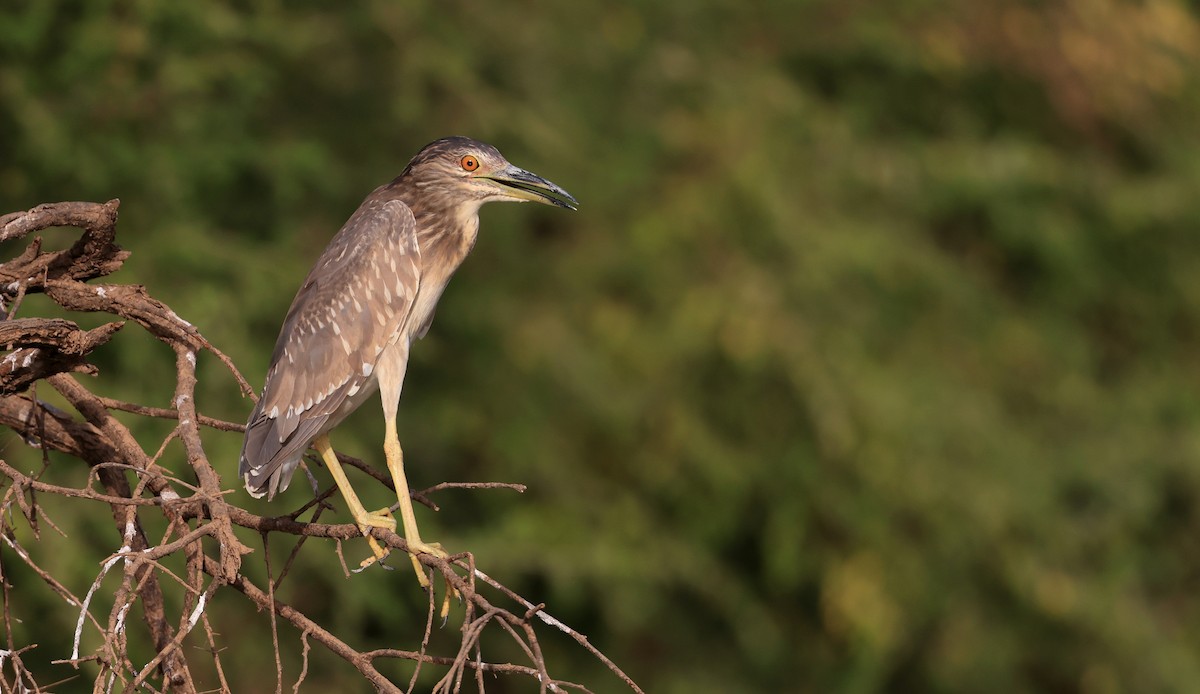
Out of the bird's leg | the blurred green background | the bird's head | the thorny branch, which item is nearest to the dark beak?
the bird's head

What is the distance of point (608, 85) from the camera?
810 centimetres

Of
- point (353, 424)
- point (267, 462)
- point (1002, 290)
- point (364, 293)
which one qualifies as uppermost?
point (1002, 290)

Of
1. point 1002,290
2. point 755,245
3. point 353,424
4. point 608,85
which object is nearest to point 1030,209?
point 1002,290

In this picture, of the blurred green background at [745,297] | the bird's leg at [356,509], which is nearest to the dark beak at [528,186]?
the bird's leg at [356,509]

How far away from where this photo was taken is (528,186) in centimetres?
358

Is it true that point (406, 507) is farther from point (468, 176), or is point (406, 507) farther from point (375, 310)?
point (468, 176)

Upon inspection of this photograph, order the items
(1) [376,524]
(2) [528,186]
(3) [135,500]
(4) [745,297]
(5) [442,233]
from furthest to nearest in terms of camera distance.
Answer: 1. (4) [745,297]
2. (2) [528,186]
3. (5) [442,233]
4. (1) [376,524]
5. (3) [135,500]

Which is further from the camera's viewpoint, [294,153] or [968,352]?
[968,352]

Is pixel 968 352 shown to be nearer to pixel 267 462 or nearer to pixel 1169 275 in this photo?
pixel 1169 275

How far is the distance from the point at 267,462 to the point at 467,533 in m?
4.05

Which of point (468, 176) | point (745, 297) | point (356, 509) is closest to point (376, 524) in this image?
point (356, 509)

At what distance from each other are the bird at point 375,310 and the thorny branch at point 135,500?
39 cm

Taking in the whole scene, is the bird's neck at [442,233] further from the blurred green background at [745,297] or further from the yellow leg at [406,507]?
the blurred green background at [745,297]

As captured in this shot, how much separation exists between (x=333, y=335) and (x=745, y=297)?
4532 millimetres
